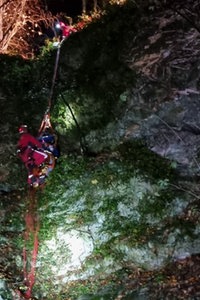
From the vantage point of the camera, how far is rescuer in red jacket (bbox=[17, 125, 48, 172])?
925 cm

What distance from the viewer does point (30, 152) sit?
30.5 feet

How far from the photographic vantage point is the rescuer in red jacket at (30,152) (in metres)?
9.25

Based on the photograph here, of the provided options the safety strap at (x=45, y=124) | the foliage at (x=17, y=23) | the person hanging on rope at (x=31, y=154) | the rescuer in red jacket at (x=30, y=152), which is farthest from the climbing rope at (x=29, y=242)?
the foliage at (x=17, y=23)

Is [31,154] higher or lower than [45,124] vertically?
lower

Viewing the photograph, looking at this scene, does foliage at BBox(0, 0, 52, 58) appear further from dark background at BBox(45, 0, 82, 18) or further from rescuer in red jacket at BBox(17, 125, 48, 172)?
rescuer in red jacket at BBox(17, 125, 48, 172)

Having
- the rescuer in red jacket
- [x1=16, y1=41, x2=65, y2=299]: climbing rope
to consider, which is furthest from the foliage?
[x1=16, y1=41, x2=65, y2=299]: climbing rope

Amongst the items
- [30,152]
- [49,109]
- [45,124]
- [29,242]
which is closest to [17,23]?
[49,109]

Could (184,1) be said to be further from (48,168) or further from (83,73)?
(48,168)

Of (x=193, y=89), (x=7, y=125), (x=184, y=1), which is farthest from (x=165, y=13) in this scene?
(x=7, y=125)

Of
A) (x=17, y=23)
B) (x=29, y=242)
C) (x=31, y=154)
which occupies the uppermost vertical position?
(x=17, y=23)

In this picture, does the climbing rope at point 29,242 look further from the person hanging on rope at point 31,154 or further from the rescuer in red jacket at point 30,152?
the rescuer in red jacket at point 30,152

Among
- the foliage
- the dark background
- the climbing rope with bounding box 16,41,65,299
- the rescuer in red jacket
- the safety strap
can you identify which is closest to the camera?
the climbing rope with bounding box 16,41,65,299

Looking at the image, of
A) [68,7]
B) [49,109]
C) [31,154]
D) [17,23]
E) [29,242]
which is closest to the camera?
[29,242]

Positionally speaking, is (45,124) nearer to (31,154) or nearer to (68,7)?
(31,154)
